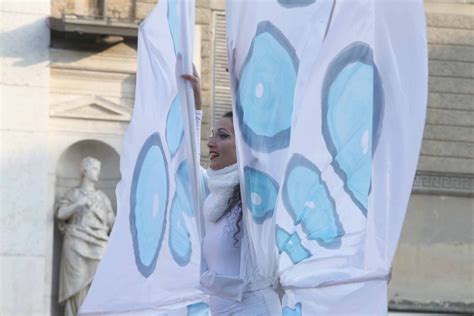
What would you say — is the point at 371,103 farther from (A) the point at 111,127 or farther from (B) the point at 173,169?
(A) the point at 111,127

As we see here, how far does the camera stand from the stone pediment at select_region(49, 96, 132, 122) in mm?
15844

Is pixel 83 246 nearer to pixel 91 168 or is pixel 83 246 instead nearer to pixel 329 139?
pixel 91 168

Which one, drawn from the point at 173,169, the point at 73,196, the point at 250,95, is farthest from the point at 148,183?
the point at 73,196

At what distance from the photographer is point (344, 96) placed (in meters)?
6.16

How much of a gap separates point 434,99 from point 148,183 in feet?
35.4

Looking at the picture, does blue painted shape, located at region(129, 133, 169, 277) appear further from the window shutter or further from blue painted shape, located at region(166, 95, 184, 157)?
the window shutter

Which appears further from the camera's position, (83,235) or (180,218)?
(83,235)

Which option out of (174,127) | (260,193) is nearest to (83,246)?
(174,127)

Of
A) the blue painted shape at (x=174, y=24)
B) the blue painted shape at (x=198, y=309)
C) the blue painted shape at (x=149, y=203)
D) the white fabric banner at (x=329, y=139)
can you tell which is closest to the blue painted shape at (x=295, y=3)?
the white fabric banner at (x=329, y=139)

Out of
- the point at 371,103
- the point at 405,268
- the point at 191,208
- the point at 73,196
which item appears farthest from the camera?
the point at 405,268

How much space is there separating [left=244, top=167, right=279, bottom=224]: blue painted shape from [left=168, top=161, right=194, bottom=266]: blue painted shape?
17.7 inches

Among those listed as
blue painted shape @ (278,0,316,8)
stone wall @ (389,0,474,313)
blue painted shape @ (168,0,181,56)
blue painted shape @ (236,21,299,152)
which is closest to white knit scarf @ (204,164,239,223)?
blue painted shape @ (236,21,299,152)

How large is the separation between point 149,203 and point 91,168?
840 centimetres

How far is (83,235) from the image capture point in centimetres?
1530
